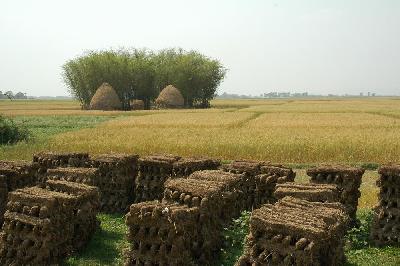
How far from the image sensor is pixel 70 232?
9.02 m

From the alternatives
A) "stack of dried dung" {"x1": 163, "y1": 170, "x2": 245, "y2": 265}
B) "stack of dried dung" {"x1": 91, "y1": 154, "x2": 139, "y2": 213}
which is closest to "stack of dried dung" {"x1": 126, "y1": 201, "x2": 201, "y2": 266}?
"stack of dried dung" {"x1": 163, "y1": 170, "x2": 245, "y2": 265}

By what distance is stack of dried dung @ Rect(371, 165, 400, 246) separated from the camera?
372 inches

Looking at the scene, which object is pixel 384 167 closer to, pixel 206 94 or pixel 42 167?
pixel 42 167

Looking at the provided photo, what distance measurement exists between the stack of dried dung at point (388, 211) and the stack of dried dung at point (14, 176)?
26.8ft

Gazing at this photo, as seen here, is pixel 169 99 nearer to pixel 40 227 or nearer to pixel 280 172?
pixel 280 172

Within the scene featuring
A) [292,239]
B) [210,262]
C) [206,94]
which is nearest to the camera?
[292,239]

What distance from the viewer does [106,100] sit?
6750cm

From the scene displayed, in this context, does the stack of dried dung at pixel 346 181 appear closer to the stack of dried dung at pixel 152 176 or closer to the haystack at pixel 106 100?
the stack of dried dung at pixel 152 176

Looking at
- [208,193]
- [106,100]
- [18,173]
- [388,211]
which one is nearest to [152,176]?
[18,173]

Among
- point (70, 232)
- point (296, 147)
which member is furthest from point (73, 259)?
point (296, 147)

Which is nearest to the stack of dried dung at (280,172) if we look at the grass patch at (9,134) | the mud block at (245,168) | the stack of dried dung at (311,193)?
the mud block at (245,168)

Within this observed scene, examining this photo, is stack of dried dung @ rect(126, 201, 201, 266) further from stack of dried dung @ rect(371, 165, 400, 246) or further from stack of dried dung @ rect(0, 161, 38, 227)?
stack of dried dung @ rect(0, 161, 38, 227)

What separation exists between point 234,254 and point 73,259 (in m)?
3.09

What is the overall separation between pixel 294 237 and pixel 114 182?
278 inches
